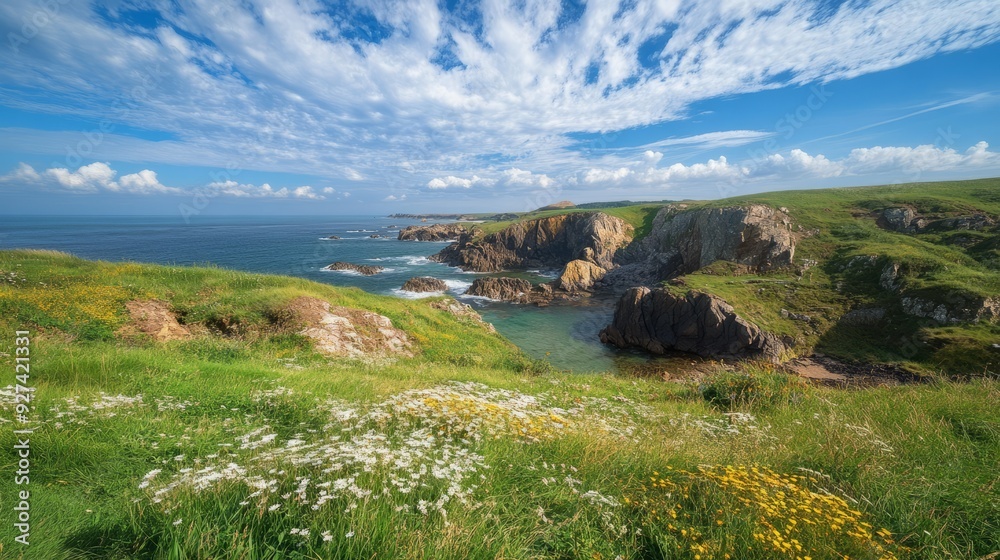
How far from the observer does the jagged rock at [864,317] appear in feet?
123

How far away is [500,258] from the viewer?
92.4 meters

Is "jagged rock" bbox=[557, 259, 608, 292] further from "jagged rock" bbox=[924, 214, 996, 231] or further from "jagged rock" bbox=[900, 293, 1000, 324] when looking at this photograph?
"jagged rock" bbox=[924, 214, 996, 231]

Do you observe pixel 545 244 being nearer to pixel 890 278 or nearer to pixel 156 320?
pixel 890 278

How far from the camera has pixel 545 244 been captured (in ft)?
322

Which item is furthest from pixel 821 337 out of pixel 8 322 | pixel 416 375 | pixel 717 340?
pixel 8 322

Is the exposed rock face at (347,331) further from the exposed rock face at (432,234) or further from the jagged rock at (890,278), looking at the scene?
the exposed rock face at (432,234)

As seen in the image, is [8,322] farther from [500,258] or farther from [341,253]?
[341,253]

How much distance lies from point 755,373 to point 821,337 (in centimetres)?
3574

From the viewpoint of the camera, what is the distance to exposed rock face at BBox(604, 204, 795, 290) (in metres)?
54.7

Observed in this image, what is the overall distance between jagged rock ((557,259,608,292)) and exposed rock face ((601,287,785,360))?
2091cm

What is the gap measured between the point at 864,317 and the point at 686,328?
57.9ft

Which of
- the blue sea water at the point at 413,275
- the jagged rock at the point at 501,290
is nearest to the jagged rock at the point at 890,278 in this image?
the blue sea water at the point at 413,275

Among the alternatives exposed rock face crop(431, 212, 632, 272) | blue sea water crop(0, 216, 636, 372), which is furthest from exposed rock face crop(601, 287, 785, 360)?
exposed rock face crop(431, 212, 632, 272)

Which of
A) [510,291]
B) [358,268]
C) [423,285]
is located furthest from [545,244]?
[358,268]
